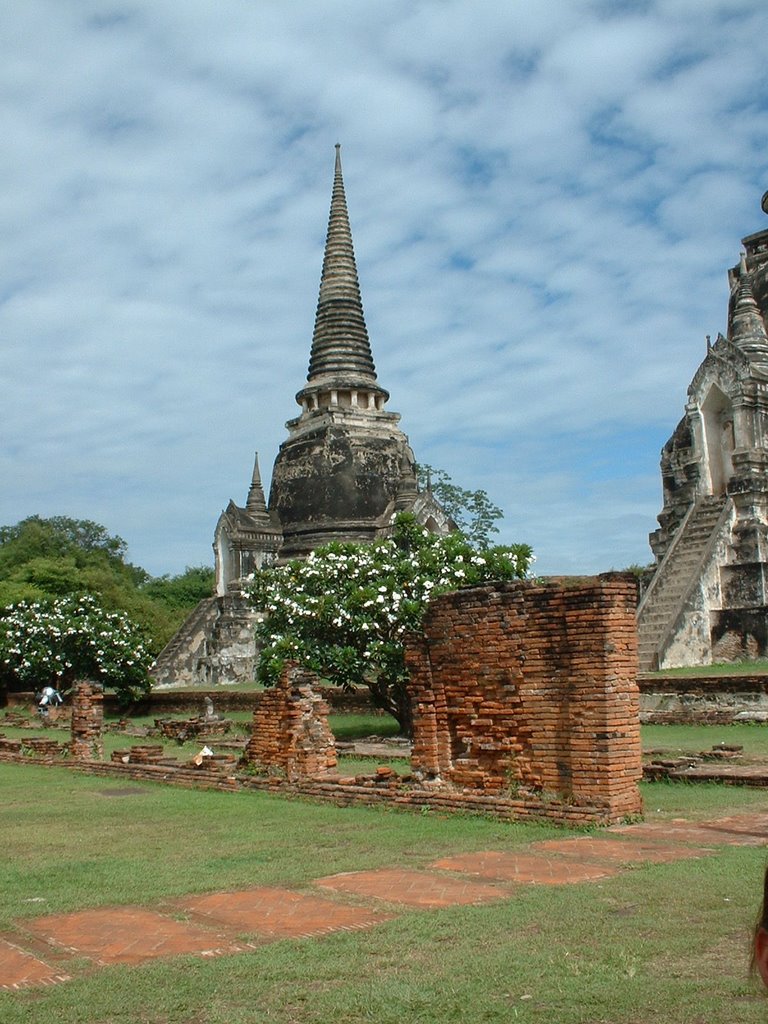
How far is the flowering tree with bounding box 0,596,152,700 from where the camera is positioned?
28.6 metres

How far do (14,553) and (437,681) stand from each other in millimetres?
48075

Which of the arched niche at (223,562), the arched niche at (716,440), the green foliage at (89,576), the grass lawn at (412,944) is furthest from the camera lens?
the green foliage at (89,576)

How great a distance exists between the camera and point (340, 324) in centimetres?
3800

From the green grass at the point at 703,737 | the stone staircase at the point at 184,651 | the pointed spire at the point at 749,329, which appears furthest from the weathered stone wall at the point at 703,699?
the stone staircase at the point at 184,651

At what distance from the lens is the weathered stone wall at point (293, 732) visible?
12.4 metres

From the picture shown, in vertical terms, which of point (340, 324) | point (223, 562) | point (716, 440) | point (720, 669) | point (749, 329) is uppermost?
point (340, 324)

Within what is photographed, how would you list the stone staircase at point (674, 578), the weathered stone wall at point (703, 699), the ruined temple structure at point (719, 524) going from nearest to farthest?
the weathered stone wall at point (703, 699), the stone staircase at point (674, 578), the ruined temple structure at point (719, 524)

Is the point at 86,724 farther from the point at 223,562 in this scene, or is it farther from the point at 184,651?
the point at 223,562

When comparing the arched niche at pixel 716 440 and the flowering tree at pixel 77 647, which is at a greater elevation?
the arched niche at pixel 716 440

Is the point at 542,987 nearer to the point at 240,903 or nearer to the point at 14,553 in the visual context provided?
the point at 240,903

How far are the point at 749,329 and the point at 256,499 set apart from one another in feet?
55.6

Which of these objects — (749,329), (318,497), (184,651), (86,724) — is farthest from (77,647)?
(749,329)

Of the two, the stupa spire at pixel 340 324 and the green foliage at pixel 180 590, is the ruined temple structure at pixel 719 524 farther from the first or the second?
the green foliage at pixel 180 590

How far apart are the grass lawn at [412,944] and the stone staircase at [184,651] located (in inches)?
1019
